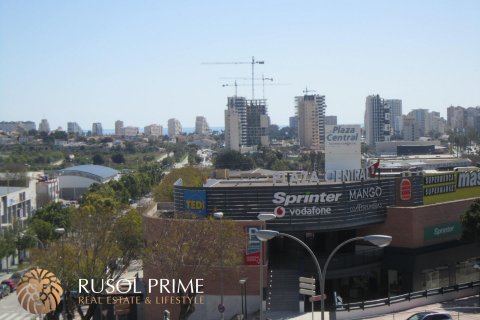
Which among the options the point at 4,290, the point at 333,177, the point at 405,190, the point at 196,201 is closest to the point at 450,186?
the point at 405,190

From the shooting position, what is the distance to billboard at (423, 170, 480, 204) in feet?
152

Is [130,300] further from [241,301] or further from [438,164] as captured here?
[438,164]

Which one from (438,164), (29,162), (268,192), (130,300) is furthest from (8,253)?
(29,162)

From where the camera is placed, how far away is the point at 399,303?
36.9 m

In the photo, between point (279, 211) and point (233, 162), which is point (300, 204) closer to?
point (279, 211)

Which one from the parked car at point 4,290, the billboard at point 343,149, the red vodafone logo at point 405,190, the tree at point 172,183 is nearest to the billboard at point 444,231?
the red vodafone logo at point 405,190

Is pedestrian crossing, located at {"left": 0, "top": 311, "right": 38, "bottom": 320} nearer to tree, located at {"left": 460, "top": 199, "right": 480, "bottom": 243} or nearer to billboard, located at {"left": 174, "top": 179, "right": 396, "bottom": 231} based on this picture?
billboard, located at {"left": 174, "top": 179, "right": 396, "bottom": 231}

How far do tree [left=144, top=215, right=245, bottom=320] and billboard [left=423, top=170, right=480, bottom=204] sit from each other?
55.0ft

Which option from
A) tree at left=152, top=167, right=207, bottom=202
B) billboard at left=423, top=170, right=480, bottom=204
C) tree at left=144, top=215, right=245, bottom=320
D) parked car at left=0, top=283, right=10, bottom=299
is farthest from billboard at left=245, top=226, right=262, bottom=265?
tree at left=152, top=167, right=207, bottom=202

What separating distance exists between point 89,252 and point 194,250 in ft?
21.0

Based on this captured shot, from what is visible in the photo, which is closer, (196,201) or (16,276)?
(196,201)

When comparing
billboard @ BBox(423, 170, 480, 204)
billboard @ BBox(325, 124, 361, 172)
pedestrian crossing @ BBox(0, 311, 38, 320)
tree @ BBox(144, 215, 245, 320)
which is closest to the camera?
tree @ BBox(144, 215, 245, 320)

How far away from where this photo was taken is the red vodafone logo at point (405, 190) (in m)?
45.2

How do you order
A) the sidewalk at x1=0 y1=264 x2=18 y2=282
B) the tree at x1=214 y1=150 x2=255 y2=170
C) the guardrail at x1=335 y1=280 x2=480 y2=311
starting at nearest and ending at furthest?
the guardrail at x1=335 y1=280 x2=480 y2=311
the sidewalk at x1=0 y1=264 x2=18 y2=282
the tree at x1=214 y1=150 x2=255 y2=170
